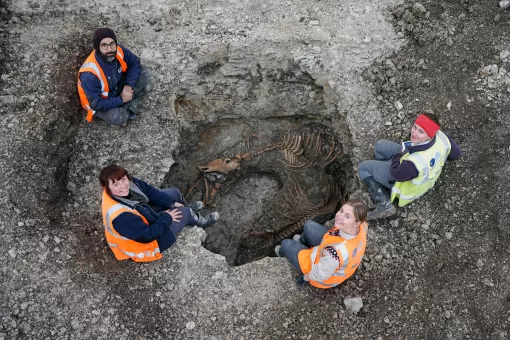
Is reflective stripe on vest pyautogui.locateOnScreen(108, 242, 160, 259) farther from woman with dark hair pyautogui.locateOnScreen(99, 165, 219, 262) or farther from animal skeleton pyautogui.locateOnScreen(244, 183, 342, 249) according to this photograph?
animal skeleton pyautogui.locateOnScreen(244, 183, 342, 249)

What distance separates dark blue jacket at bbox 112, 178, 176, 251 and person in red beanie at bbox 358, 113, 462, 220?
221 cm

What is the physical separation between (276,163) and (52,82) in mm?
3187

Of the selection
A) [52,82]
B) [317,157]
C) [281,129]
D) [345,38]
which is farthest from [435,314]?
[52,82]

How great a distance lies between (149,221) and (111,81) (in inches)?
74.5

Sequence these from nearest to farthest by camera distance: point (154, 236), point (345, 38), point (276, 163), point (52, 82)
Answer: point (154, 236) < point (52, 82) < point (345, 38) < point (276, 163)

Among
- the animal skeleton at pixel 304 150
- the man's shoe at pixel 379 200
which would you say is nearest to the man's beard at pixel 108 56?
the animal skeleton at pixel 304 150

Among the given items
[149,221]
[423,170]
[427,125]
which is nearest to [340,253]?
[423,170]

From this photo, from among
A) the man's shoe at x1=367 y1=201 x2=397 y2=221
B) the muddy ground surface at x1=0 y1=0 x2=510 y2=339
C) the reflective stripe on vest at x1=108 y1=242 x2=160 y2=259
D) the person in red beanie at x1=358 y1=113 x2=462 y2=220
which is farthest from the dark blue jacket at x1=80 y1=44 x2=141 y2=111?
the man's shoe at x1=367 y1=201 x2=397 y2=221

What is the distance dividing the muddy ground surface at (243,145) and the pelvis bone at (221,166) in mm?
203

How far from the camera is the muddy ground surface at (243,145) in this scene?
4.60 m

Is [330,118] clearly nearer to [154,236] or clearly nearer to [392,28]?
[392,28]

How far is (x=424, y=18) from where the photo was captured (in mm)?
6172

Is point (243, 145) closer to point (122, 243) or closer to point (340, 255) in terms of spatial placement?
point (122, 243)

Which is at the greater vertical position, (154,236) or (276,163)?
(154,236)
